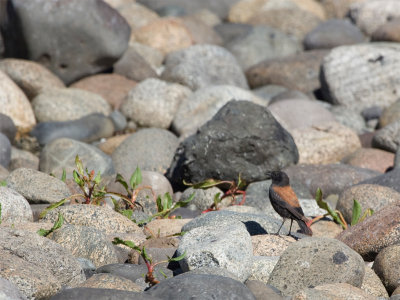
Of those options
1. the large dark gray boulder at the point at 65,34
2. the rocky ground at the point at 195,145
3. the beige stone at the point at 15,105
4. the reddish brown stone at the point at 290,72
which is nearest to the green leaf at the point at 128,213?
the rocky ground at the point at 195,145

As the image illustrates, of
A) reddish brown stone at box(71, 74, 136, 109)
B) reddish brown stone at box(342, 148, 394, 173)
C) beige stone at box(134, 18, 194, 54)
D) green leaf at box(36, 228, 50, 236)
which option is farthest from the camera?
beige stone at box(134, 18, 194, 54)

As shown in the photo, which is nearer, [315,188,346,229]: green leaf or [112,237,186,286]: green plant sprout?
[112,237,186,286]: green plant sprout

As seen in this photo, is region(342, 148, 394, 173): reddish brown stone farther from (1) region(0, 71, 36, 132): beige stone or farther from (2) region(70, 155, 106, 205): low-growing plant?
(1) region(0, 71, 36, 132): beige stone

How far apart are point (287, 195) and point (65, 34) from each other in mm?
10291

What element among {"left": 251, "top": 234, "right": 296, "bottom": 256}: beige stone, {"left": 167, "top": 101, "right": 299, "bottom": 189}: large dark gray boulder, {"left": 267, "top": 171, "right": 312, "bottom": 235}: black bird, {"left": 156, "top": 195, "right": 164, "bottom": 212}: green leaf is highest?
{"left": 267, "top": 171, "right": 312, "bottom": 235}: black bird

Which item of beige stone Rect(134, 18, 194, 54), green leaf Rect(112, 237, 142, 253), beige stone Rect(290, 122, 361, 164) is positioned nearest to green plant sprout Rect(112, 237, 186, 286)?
green leaf Rect(112, 237, 142, 253)

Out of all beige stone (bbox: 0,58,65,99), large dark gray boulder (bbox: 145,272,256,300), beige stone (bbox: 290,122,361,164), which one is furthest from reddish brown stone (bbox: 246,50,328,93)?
large dark gray boulder (bbox: 145,272,256,300)

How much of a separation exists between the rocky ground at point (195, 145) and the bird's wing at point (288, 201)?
28cm

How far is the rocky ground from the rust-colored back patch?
1.29ft

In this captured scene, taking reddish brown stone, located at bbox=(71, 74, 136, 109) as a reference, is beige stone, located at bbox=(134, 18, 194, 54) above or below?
below

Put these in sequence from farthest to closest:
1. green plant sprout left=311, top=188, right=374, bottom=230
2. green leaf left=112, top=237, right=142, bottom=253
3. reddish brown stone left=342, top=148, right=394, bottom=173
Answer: reddish brown stone left=342, top=148, right=394, bottom=173 → green plant sprout left=311, top=188, right=374, bottom=230 → green leaf left=112, top=237, right=142, bottom=253

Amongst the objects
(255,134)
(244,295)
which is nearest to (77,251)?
(244,295)

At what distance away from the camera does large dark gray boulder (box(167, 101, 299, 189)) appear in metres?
10.7

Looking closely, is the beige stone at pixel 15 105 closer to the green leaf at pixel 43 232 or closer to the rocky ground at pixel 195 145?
the rocky ground at pixel 195 145
